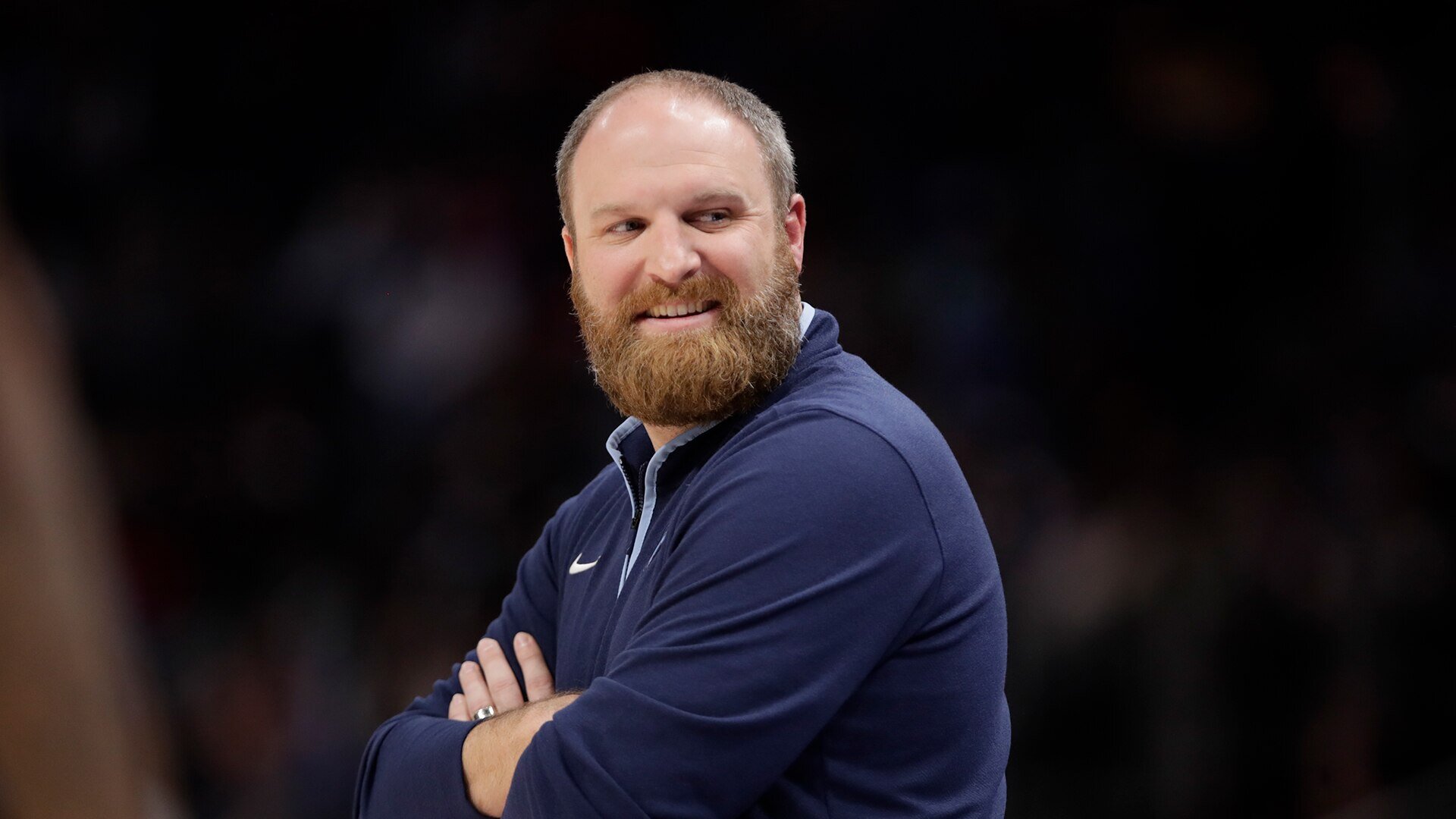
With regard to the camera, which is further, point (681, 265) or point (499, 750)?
point (681, 265)

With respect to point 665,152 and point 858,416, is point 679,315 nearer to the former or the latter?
point 665,152

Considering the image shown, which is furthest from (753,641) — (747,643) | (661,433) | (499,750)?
(661,433)

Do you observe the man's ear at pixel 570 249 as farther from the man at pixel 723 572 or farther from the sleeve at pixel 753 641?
the sleeve at pixel 753 641

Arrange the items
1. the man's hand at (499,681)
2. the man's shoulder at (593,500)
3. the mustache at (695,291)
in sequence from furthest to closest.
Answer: the man's shoulder at (593,500), the man's hand at (499,681), the mustache at (695,291)

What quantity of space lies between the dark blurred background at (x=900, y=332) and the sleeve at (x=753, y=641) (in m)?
2.79

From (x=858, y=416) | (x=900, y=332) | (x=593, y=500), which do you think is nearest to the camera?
(x=858, y=416)

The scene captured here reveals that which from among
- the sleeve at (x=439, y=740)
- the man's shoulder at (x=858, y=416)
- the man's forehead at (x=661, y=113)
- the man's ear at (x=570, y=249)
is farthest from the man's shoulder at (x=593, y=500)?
the man's forehead at (x=661, y=113)

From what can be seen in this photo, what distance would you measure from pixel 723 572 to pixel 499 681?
73cm

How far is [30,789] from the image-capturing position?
0.86m

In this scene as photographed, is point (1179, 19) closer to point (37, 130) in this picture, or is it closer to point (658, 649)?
point (658, 649)

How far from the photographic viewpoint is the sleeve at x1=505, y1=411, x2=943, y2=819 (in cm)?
158

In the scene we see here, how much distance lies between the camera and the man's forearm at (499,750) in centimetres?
178

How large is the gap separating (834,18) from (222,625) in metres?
3.18

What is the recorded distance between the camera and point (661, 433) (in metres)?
2.09
